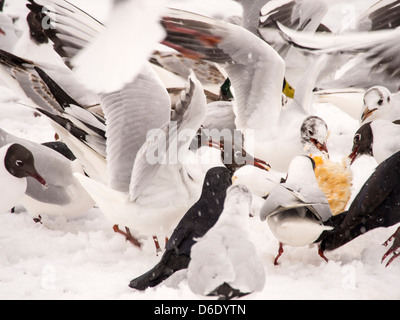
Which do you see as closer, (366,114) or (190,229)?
(190,229)

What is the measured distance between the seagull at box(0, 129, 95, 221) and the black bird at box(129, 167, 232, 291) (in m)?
0.58

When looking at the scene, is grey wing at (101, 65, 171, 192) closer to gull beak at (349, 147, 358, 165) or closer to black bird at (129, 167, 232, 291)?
black bird at (129, 167, 232, 291)

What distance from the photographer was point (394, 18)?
7.17 ft

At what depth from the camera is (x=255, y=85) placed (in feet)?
6.65

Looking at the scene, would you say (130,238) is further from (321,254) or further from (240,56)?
(240,56)

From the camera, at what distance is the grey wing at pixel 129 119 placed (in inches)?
60.8

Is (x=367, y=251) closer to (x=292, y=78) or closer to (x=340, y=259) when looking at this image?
(x=340, y=259)

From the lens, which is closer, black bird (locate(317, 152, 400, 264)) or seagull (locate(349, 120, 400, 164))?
black bird (locate(317, 152, 400, 264))

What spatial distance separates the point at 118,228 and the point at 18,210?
522 mm

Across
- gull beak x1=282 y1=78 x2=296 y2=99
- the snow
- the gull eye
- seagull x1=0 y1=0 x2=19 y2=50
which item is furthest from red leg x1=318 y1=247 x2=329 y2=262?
seagull x1=0 y1=0 x2=19 y2=50

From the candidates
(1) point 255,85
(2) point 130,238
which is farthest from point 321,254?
A: (1) point 255,85

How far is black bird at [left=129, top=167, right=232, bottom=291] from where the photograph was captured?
1.33 metres

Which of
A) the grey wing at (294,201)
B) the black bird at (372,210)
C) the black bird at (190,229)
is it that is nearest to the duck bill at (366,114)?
the black bird at (372,210)

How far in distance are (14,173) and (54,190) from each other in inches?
6.7
